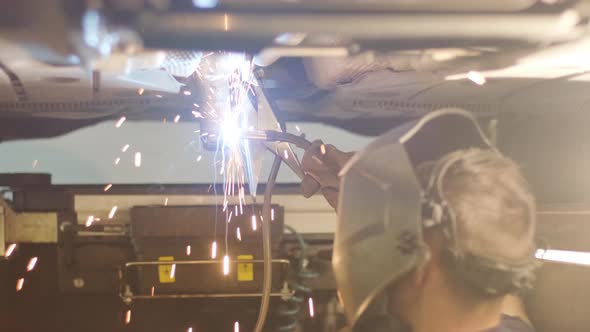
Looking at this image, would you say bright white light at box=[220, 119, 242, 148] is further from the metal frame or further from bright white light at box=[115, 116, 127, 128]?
bright white light at box=[115, 116, 127, 128]

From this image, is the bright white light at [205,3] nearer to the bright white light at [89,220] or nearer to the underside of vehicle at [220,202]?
the underside of vehicle at [220,202]

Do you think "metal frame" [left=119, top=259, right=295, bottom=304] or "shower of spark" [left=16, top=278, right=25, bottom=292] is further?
"shower of spark" [left=16, top=278, right=25, bottom=292]

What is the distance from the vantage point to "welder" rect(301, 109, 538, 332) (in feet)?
2.82

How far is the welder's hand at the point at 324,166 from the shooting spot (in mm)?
1305

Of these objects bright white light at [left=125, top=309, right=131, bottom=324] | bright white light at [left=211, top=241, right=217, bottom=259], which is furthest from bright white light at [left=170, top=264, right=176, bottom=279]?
bright white light at [left=125, top=309, right=131, bottom=324]

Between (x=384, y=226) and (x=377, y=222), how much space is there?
1 cm

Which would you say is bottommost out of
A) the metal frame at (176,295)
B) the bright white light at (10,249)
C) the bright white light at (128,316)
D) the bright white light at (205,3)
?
the bright white light at (128,316)

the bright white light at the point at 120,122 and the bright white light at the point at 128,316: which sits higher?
→ the bright white light at the point at 120,122

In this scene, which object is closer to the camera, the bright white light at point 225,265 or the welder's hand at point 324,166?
the welder's hand at point 324,166

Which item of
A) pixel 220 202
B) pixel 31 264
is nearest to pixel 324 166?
pixel 220 202

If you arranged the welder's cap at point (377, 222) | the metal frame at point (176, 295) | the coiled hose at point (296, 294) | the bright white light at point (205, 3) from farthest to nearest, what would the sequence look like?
1. the coiled hose at point (296, 294)
2. the metal frame at point (176, 295)
3. the welder's cap at point (377, 222)
4. the bright white light at point (205, 3)

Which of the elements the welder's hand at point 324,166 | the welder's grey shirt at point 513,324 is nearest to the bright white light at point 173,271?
the welder's hand at point 324,166

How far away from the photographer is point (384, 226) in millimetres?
857

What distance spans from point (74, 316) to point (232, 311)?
0.57 m
